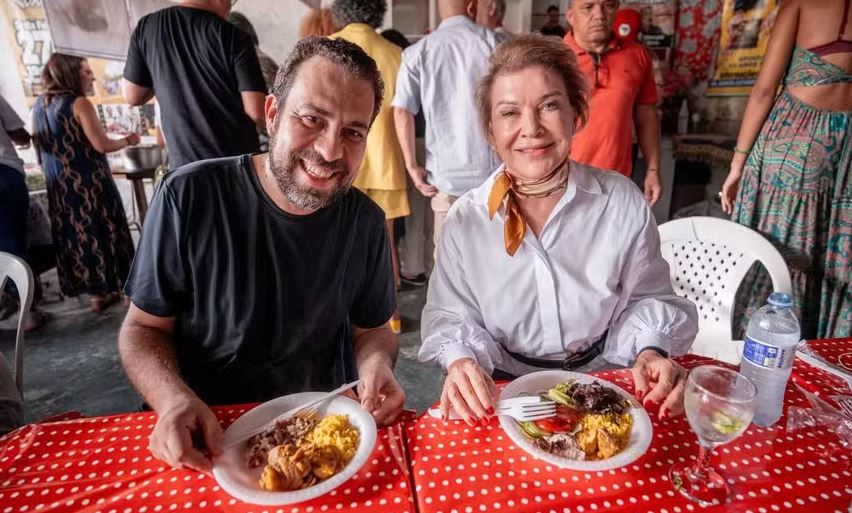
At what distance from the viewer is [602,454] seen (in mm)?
859

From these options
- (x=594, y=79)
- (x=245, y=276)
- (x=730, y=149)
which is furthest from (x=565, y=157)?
(x=730, y=149)

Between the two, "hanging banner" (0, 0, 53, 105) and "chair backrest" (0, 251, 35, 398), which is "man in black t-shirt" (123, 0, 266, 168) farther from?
"hanging banner" (0, 0, 53, 105)

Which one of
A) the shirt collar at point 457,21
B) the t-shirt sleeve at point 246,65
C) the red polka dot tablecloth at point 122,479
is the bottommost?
the red polka dot tablecloth at point 122,479

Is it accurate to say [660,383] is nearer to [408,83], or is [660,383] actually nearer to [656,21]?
[408,83]

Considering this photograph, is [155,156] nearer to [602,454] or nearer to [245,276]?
[245,276]

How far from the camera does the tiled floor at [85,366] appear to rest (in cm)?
255

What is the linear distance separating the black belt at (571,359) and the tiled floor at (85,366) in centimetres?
109

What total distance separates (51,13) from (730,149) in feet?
18.5

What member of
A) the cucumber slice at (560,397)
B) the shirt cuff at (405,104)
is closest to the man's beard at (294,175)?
the cucumber slice at (560,397)

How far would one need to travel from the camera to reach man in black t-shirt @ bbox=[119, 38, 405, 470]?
3.99ft

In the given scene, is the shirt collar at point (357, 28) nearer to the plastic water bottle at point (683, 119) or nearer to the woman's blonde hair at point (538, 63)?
the woman's blonde hair at point (538, 63)

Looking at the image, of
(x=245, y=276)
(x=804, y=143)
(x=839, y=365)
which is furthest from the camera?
(x=804, y=143)

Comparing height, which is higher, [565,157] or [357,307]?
[565,157]

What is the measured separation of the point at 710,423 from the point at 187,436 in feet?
3.00
